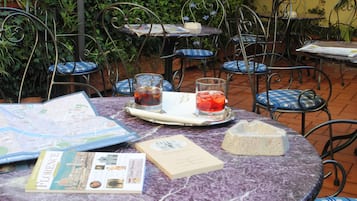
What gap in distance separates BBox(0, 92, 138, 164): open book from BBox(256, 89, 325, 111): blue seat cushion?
129 cm

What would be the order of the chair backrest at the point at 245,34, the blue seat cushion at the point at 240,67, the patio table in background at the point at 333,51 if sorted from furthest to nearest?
the blue seat cushion at the point at 240,67 → the chair backrest at the point at 245,34 → the patio table in background at the point at 333,51

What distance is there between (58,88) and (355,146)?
2.19 meters

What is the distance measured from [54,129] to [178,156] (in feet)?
1.00

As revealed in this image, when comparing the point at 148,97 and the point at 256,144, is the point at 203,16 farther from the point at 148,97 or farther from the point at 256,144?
the point at 256,144

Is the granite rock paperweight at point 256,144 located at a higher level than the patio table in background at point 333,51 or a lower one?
lower

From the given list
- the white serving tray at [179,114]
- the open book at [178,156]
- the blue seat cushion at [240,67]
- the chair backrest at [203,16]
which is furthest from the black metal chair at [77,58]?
the open book at [178,156]

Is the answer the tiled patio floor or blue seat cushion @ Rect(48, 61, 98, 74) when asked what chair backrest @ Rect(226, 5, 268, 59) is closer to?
the tiled patio floor

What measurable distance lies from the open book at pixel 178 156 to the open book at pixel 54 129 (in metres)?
0.07

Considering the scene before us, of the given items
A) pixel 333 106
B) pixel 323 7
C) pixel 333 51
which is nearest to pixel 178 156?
pixel 333 51

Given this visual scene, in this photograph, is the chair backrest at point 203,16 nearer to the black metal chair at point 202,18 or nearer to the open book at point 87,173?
the black metal chair at point 202,18

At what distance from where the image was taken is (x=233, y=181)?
0.81 meters

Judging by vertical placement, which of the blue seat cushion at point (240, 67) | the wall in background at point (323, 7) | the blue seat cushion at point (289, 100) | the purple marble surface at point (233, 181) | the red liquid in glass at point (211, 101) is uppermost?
the wall in background at point (323, 7)

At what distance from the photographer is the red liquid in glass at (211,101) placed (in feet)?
3.74

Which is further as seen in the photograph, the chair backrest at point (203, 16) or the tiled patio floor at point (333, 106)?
the chair backrest at point (203, 16)
